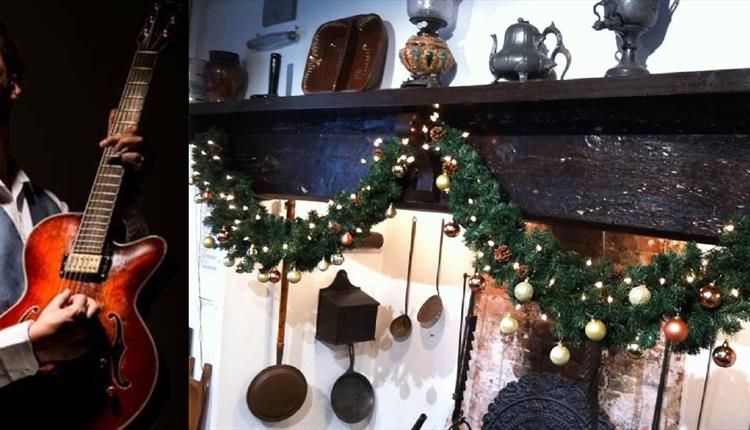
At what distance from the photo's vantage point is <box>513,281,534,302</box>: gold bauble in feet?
3.73

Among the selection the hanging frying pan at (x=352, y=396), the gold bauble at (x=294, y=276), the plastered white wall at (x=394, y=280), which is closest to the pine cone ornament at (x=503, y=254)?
the plastered white wall at (x=394, y=280)

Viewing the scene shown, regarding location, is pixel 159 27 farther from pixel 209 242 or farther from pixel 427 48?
pixel 209 242

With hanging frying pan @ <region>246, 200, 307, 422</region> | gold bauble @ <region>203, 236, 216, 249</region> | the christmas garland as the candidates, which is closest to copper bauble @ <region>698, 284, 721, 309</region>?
the christmas garland

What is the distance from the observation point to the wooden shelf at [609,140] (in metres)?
1.06

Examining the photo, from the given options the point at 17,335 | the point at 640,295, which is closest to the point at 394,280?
the point at 640,295

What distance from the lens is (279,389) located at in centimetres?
231

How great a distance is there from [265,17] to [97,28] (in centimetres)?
121

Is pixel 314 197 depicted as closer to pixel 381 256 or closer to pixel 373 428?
pixel 381 256

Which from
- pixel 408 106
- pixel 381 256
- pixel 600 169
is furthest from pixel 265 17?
pixel 600 169

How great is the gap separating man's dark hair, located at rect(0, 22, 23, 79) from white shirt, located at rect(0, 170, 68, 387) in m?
0.13

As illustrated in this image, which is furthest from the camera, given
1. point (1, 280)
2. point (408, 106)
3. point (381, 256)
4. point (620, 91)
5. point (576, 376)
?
point (381, 256)

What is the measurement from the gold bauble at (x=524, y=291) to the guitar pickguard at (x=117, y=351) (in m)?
0.72

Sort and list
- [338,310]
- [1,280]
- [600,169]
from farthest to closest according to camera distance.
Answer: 1. [338,310]
2. [600,169]
3. [1,280]

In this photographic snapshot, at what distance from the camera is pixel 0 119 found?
78cm
